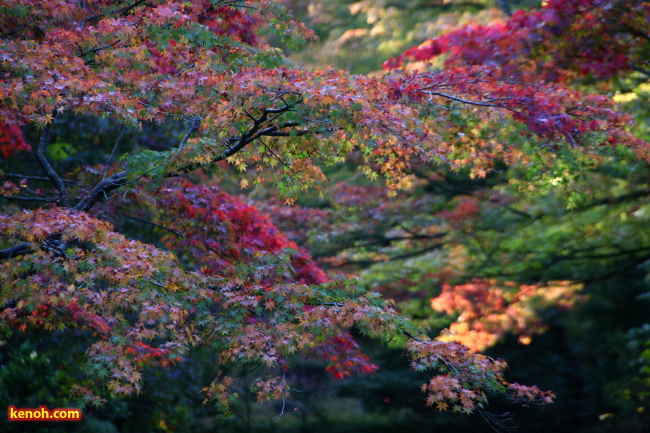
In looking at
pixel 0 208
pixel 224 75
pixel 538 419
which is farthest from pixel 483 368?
pixel 538 419

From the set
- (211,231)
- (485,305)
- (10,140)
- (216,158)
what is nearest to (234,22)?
(216,158)

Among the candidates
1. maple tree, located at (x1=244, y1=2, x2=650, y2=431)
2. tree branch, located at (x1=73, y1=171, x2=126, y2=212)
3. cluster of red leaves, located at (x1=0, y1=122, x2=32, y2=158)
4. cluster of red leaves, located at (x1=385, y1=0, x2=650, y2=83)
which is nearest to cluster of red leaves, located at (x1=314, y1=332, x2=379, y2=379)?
maple tree, located at (x1=244, y1=2, x2=650, y2=431)

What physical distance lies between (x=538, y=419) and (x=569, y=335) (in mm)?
2000

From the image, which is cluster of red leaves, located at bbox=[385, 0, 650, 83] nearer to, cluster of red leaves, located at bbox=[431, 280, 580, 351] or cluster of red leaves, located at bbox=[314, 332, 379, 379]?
cluster of red leaves, located at bbox=[314, 332, 379, 379]

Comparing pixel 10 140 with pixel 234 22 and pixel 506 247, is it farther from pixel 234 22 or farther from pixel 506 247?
pixel 506 247

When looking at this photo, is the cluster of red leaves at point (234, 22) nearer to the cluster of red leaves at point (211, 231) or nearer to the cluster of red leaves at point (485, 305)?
the cluster of red leaves at point (211, 231)

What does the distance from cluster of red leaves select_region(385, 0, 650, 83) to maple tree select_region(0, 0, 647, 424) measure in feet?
3.09

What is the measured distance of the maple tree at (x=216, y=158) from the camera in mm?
3934

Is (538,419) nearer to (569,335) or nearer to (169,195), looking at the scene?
(569,335)

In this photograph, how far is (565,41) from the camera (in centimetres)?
623

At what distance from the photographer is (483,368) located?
4.32 m

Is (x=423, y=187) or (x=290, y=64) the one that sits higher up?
(x=290, y=64)

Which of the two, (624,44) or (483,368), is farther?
(624,44)

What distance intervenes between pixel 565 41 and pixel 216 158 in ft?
13.1
